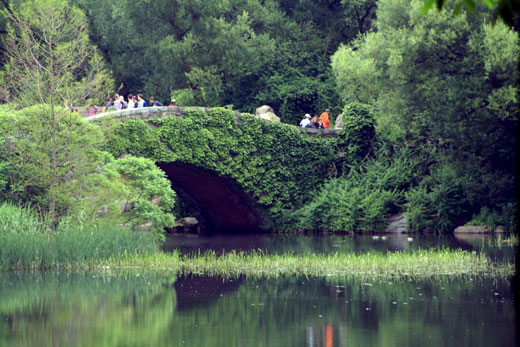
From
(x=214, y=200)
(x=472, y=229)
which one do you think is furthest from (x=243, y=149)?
(x=472, y=229)

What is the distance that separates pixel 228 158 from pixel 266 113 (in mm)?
5190

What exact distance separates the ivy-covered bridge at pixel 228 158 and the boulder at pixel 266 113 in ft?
7.11

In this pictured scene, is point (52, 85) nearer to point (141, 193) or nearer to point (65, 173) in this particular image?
point (65, 173)

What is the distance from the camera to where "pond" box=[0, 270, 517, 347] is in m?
10.8

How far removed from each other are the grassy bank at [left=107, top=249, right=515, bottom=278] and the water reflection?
2.09 meters

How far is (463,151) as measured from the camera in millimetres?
27875

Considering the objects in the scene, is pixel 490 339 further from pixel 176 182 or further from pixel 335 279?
pixel 176 182

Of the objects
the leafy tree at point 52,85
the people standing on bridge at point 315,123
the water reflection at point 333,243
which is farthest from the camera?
the people standing on bridge at point 315,123

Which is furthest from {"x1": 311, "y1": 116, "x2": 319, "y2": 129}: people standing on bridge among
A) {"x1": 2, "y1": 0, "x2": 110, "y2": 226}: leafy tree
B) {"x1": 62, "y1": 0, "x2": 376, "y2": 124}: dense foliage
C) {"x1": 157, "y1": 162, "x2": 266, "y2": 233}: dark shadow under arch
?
{"x1": 2, "y1": 0, "x2": 110, "y2": 226}: leafy tree

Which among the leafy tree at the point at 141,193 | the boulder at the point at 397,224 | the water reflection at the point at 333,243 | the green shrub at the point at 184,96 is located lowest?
the water reflection at the point at 333,243

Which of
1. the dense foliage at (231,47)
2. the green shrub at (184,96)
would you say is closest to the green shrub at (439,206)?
the dense foliage at (231,47)

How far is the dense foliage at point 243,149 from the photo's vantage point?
29.0 m

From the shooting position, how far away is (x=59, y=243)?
17.8m

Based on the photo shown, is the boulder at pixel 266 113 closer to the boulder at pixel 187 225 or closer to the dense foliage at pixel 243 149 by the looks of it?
the dense foliage at pixel 243 149
